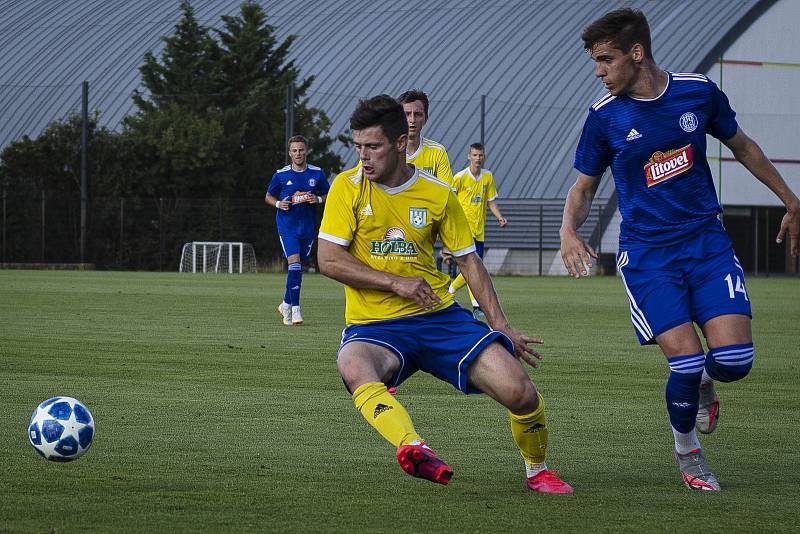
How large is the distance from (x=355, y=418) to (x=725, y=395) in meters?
3.17

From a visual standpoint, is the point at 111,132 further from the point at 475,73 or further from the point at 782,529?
the point at 782,529

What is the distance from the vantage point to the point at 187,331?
48.4 feet

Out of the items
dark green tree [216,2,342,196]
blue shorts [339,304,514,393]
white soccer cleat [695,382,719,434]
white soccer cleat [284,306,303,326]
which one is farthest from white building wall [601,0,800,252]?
blue shorts [339,304,514,393]

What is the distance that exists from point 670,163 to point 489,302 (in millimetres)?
1127

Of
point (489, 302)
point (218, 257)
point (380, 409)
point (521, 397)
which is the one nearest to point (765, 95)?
point (218, 257)

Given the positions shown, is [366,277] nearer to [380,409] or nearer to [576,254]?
[380,409]

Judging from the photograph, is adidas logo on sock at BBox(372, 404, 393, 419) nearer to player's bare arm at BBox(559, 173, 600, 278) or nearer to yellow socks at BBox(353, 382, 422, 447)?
yellow socks at BBox(353, 382, 422, 447)

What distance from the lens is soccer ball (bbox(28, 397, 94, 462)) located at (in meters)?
6.05

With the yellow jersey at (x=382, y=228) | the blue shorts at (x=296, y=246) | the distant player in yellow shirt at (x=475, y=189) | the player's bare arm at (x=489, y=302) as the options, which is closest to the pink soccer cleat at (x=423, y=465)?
the player's bare arm at (x=489, y=302)

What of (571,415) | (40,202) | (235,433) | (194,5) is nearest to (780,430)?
(571,415)

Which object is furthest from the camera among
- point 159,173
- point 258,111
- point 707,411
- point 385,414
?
point 258,111

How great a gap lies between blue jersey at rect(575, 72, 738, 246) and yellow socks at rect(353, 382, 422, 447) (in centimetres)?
163

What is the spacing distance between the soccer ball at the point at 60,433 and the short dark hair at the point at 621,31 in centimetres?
304

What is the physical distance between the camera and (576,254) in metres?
6.34
